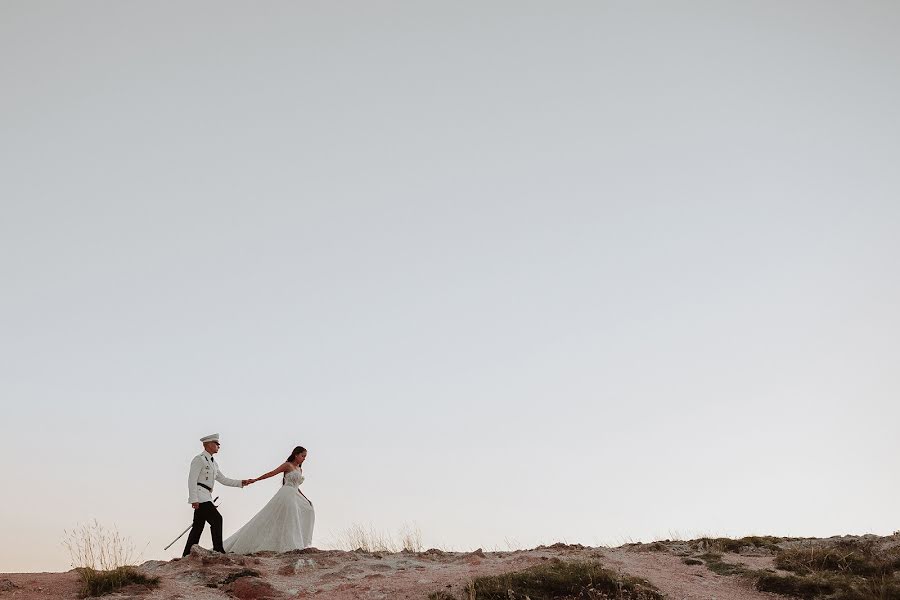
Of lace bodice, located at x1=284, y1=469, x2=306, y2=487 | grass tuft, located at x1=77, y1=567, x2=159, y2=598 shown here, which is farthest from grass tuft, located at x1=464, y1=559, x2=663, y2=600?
lace bodice, located at x1=284, y1=469, x2=306, y2=487

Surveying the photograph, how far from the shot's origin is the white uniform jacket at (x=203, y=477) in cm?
1399

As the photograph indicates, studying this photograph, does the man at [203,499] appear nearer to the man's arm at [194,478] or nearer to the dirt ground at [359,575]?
the man's arm at [194,478]

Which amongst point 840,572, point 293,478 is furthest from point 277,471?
point 840,572

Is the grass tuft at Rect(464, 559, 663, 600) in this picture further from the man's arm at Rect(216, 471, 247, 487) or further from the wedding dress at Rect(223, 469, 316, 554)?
the man's arm at Rect(216, 471, 247, 487)

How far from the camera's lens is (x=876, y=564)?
13.2m

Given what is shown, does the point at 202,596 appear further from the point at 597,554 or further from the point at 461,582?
the point at 597,554

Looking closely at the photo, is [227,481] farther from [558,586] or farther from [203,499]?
[558,586]

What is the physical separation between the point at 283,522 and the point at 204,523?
2.01 m

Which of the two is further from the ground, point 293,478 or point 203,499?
point 293,478

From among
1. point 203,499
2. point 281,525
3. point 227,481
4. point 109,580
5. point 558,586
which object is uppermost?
point 227,481

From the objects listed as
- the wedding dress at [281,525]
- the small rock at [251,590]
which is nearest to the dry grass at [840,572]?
the small rock at [251,590]

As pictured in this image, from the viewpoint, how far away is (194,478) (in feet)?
46.3

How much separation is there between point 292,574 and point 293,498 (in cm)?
334

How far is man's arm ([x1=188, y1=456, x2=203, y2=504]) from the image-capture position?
550 inches
